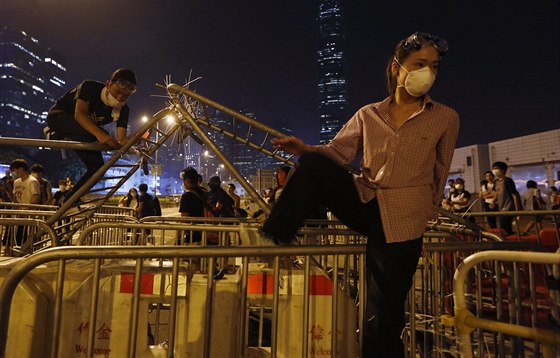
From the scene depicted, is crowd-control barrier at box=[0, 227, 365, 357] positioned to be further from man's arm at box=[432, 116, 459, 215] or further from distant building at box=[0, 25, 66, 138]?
distant building at box=[0, 25, 66, 138]

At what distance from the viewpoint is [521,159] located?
34.4 metres

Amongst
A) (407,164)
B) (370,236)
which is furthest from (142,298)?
(407,164)

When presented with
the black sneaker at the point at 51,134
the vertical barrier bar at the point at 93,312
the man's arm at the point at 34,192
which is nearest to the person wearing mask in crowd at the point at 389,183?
the vertical barrier bar at the point at 93,312

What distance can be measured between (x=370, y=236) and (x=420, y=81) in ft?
3.37

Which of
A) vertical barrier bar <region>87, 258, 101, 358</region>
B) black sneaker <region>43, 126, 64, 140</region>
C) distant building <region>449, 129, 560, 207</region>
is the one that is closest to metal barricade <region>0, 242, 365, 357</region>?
vertical barrier bar <region>87, 258, 101, 358</region>

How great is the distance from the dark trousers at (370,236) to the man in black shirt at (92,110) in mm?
2727

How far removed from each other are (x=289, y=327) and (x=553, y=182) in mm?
35318

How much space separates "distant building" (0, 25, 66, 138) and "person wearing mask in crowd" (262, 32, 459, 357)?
13836cm

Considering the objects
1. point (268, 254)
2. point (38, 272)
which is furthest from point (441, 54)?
point (38, 272)

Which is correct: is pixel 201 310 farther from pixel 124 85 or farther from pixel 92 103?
pixel 92 103

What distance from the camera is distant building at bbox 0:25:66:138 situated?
12038 centimetres

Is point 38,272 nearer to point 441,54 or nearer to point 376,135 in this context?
point 376,135

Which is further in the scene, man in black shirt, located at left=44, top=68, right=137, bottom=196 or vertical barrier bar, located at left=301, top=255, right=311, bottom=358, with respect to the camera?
man in black shirt, located at left=44, top=68, right=137, bottom=196

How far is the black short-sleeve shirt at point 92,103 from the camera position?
4.17m
